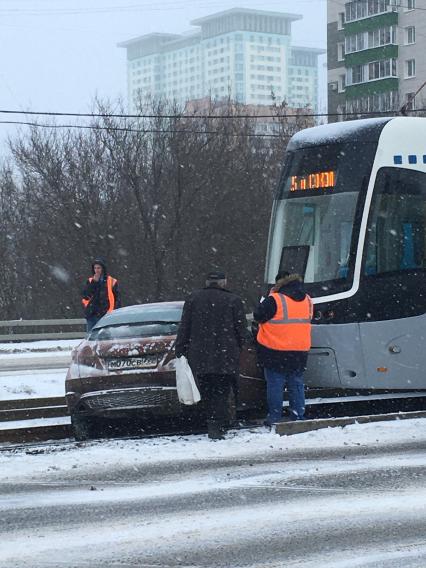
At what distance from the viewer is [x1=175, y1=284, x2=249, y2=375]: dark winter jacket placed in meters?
10.3

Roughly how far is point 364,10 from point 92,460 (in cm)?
6586

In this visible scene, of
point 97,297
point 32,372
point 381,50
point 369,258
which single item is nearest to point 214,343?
point 369,258

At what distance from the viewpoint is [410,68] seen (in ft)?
226

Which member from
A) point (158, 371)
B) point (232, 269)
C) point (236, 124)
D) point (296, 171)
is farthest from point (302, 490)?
point (236, 124)

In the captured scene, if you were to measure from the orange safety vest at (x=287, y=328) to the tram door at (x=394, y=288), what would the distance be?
1088mm

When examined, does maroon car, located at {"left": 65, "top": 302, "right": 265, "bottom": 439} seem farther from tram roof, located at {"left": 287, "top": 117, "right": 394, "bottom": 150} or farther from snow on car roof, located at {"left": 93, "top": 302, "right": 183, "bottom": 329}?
tram roof, located at {"left": 287, "top": 117, "right": 394, "bottom": 150}

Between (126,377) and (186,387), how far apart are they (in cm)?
74

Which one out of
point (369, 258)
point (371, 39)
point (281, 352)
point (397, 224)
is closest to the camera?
point (281, 352)

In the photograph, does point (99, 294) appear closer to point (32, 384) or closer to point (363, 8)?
point (32, 384)

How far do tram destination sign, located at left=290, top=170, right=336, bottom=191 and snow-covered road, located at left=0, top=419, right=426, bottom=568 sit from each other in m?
3.21

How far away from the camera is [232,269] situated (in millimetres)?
38781

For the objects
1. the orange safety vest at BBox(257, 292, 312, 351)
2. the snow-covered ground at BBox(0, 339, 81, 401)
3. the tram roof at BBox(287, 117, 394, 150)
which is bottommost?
the snow-covered ground at BBox(0, 339, 81, 401)

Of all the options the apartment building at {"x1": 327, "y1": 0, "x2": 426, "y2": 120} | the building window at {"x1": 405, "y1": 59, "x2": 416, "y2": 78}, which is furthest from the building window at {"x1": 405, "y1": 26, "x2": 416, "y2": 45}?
the building window at {"x1": 405, "y1": 59, "x2": 416, "y2": 78}

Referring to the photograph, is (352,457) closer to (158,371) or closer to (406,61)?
(158,371)
